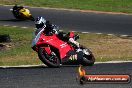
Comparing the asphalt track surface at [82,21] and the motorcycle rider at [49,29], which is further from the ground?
the motorcycle rider at [49,29]

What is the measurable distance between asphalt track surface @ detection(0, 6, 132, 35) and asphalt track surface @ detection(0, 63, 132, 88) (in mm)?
10622

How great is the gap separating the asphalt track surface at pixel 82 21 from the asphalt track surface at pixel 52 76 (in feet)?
34.9

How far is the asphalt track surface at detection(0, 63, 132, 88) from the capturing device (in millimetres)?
11641

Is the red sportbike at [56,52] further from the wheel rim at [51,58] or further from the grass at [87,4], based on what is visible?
the grass at [87,4]

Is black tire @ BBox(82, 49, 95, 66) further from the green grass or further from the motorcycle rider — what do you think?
the green grass

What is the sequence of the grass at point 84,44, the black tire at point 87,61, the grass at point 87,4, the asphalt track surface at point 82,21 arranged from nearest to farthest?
the black tire at point 87,61, the grass at point 84,44, the asphalt track surface at point 82,21, the grass at point 87,4

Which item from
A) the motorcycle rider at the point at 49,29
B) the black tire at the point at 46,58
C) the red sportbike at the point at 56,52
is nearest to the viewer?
the black tire at the point at 46,58

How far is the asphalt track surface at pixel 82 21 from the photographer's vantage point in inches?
1006

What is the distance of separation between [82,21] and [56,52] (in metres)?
13.0

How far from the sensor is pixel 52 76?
12734 millimetres

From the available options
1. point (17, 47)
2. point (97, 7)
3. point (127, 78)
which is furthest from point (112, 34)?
point (127, 78)

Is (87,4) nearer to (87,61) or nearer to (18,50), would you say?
(18,50)

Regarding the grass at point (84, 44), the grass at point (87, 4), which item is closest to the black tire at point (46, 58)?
the grass at point (84, 44)

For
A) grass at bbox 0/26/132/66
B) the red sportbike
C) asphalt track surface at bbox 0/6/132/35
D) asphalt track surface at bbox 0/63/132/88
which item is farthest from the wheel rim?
asphalt track surface at bbox 0/6/132/35
